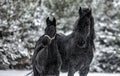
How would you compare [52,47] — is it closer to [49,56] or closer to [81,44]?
[49,56]

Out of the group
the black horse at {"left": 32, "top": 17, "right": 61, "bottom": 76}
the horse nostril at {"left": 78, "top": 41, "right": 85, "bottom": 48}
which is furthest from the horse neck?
the horse nostril at {"left": 78, "top": 41, "right": 85, "bottom": 48}

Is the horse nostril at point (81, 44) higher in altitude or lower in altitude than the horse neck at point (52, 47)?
lower

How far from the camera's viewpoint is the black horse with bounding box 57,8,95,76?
452 centimetres

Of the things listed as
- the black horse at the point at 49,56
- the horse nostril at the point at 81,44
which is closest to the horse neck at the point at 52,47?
the black horse at the point at 49,56

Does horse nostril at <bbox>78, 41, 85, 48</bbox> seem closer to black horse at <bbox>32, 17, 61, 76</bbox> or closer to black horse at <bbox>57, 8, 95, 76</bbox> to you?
black horse at <bbox>57, 8, 95, 76</bbox>

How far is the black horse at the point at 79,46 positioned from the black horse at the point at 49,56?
0.39 m

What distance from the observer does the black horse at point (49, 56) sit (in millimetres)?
4129

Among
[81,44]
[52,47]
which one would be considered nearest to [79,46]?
[81,44]

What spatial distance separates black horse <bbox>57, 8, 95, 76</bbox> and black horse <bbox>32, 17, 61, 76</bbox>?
15.2 inches

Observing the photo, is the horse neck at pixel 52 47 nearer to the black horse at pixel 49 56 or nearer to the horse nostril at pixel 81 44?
the black horse at pixel 49 56

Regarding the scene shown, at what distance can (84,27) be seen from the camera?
4.53 metres

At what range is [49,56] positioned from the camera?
168 inches

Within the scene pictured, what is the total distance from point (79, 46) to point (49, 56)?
1.59ft

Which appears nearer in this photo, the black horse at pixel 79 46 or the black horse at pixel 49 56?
the black horse at pixel 49 56
